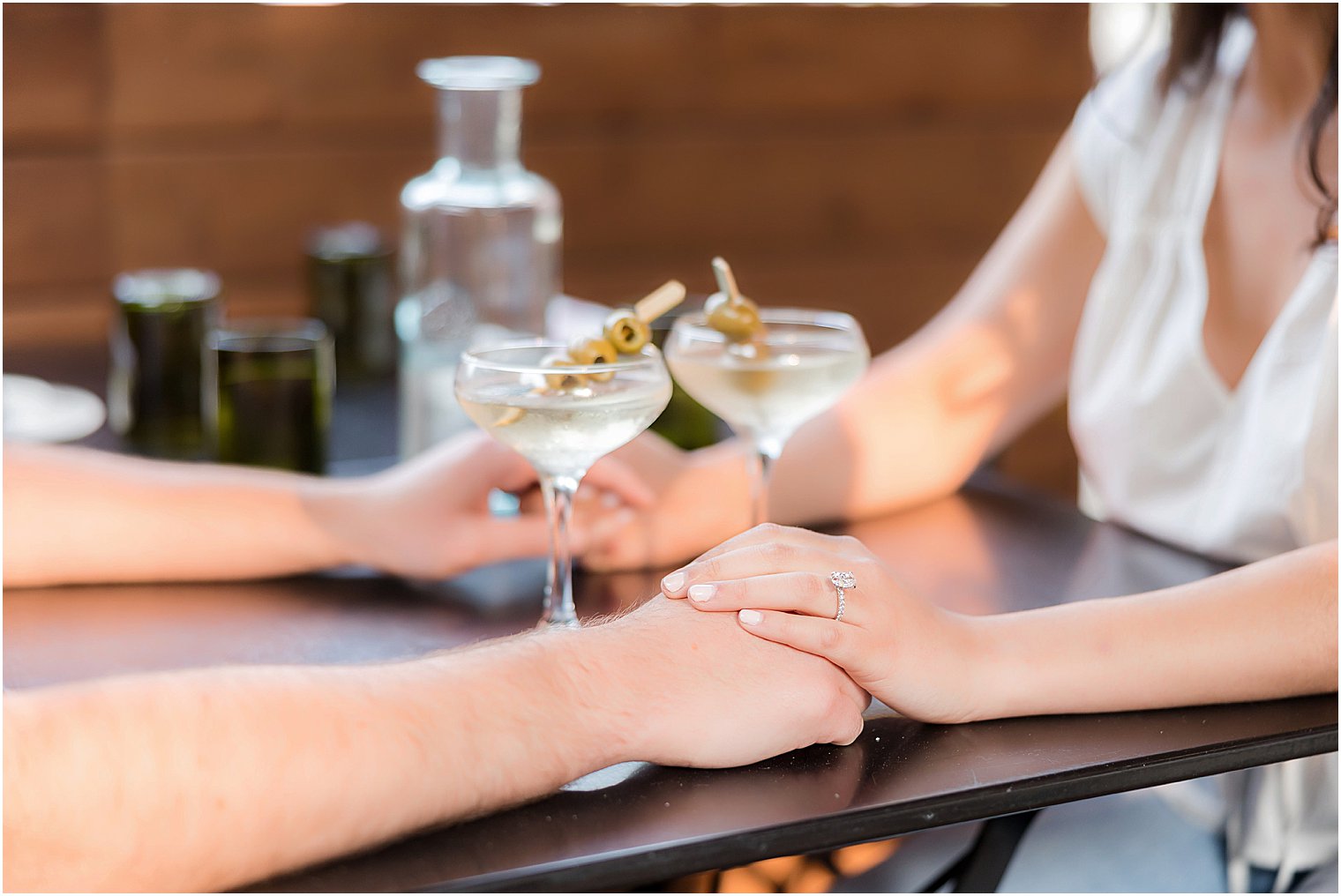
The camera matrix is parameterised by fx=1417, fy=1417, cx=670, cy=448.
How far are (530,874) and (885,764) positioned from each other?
0.67 feet

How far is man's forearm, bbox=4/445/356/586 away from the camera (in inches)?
37.2

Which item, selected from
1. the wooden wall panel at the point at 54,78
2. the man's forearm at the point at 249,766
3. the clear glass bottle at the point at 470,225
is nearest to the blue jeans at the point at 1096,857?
the man's forearm at the point at 249,766

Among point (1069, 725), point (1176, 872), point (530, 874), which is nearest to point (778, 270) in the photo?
point (1176, 872)

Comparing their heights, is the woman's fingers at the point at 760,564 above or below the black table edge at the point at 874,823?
above

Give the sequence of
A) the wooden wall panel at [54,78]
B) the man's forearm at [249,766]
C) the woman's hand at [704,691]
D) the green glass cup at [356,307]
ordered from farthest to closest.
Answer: the wooden wall panel at [54,78]
the green glass cup at [356,307]
the woman's hand at [704,691]
the man's forearm at [249,766]

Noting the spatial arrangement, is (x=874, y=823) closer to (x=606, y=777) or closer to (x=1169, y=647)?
(x=606, y=777)

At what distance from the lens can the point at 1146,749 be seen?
0.74m

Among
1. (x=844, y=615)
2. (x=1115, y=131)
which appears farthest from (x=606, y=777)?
(x=1115, y=131)

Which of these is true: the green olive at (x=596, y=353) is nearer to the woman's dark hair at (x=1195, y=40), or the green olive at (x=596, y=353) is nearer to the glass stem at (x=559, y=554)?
the glass stem at (x=559, y=554)

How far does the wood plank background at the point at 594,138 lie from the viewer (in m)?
2.25

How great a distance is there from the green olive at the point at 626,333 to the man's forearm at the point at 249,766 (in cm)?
22

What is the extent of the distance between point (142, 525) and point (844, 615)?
503mm

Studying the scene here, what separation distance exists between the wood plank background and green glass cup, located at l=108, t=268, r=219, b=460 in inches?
36.7

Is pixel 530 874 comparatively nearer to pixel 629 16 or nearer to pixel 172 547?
pixel 172 547
